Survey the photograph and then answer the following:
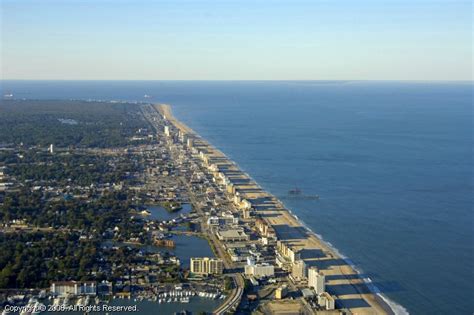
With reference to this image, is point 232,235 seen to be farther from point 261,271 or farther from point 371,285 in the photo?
point 371,285

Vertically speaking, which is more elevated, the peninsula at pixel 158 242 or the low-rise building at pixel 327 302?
the peninsula at pixel 158 242

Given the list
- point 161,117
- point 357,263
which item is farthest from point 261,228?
point 161,117

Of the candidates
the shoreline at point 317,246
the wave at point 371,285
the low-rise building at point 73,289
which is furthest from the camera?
the low-rise building at point 73,289

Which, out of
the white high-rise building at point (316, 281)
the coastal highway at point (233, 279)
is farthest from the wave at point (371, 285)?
the coastal highway at point (233, 279)

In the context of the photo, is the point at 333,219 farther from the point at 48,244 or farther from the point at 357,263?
the point at 48,244

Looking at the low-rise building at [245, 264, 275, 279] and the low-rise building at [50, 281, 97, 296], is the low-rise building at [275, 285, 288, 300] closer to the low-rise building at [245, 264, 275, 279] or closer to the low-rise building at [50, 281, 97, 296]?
the low-rise building at [245, 264, 275, 279]

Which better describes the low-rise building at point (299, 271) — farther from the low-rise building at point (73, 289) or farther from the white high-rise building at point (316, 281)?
the low-rise building at point (73, 289)
